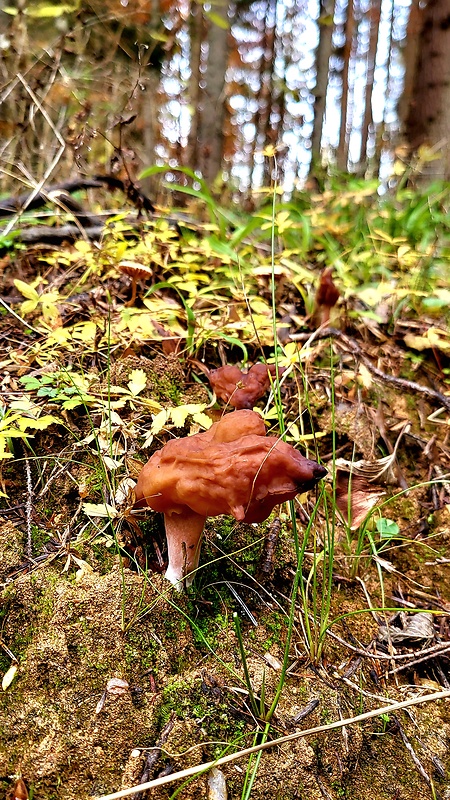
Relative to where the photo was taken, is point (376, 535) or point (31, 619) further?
point (376, 535)

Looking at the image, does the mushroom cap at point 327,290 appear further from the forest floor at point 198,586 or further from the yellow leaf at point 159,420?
the yellow leaf at point 159,420

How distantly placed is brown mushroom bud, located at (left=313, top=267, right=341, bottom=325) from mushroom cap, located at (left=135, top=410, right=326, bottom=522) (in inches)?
63.4

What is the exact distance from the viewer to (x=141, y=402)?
2363mm

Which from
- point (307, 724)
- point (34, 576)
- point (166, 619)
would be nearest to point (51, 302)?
point (34, 576)

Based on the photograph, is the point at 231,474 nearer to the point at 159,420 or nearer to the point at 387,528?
the point at 159,420

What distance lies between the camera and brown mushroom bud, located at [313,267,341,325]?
125 inches

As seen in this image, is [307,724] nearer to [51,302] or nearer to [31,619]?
[31,619]

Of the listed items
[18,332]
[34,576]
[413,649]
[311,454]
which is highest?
[18,332]

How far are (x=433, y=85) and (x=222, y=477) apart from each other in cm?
719

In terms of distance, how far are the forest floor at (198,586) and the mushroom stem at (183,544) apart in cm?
5

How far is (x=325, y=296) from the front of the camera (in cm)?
321

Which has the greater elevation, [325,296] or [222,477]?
[325,296]

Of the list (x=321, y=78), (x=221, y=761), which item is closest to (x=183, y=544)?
(x=221, y=761)

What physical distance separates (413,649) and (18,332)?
2.45 m
